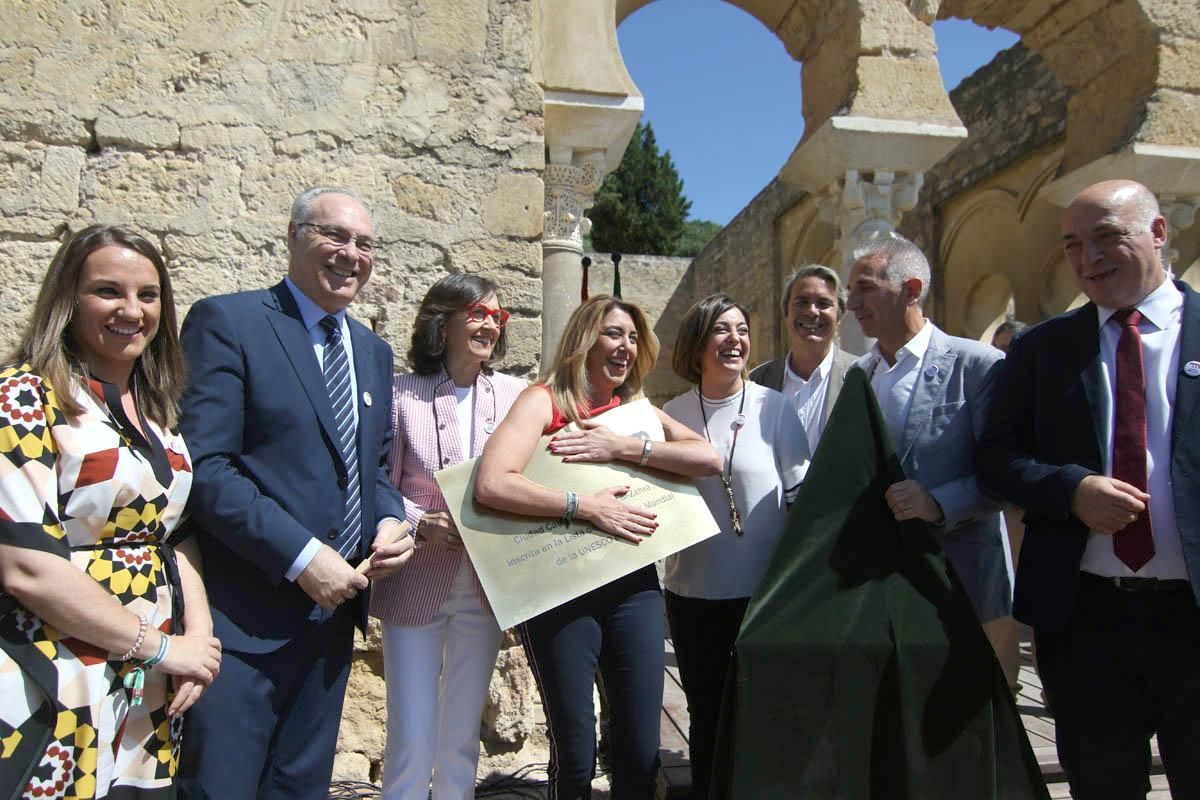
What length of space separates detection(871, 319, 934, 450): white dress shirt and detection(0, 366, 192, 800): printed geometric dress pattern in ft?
6.77

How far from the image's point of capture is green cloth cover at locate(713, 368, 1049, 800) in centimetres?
205

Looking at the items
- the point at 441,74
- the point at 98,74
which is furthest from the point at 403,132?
the point at 98,74

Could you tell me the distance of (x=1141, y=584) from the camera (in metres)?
1.96

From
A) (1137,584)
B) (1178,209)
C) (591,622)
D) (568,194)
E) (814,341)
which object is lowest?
(591,622)

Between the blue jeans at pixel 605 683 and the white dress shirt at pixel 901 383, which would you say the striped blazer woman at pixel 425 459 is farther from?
the white dress shirt at pixel 901 383

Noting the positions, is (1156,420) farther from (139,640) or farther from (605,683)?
(139,640)

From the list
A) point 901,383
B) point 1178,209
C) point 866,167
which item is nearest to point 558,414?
point 901,383

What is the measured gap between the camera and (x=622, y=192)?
32969 millimetres

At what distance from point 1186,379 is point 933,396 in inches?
25.9

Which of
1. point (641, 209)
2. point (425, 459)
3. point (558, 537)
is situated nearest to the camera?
point (558, 537)

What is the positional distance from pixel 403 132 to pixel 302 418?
1659 millimetres

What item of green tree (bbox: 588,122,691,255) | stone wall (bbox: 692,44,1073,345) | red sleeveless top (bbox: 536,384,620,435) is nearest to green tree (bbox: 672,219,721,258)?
green tree (bbox: 588,122,691,255)

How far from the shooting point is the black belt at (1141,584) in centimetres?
193

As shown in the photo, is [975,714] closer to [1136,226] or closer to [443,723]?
[1136,226]
